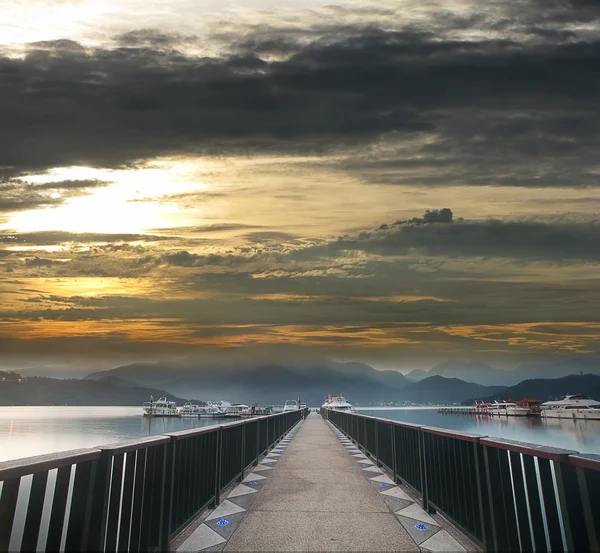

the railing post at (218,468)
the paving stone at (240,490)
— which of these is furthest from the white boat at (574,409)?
the railing post at (218,468)

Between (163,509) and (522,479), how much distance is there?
2936 mm

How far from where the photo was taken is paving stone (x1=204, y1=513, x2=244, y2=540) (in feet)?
14.7

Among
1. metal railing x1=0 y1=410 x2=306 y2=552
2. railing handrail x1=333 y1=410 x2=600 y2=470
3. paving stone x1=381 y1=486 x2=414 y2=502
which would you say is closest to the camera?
metal railing x1=0 y1=410 x2=306 y2=552

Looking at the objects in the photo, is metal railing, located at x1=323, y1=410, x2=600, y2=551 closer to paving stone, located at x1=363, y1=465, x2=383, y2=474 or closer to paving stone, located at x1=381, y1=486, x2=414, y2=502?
paving stone, located at x1=381, y1=486, x2=414, y2=502

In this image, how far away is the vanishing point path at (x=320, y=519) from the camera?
13.7 feet

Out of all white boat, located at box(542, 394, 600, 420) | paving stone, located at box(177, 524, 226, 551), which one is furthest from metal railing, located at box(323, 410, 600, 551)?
white boat, located at box(542, 394, 600, 420)

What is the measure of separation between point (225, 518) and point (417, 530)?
6.89ft

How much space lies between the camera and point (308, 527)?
4.65 meters

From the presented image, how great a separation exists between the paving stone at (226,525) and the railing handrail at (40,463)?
223cm

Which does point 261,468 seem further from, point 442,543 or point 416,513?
point 442,543

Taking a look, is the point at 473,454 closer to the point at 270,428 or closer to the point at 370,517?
the point at 370,517

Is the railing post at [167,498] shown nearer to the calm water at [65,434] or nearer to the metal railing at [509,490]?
the metal railing at [509,490]

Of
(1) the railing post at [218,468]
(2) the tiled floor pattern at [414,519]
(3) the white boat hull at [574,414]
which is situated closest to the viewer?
(2) the tiled floor pattern at [414,519]

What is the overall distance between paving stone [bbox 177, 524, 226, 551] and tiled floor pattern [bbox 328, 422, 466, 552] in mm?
1922
